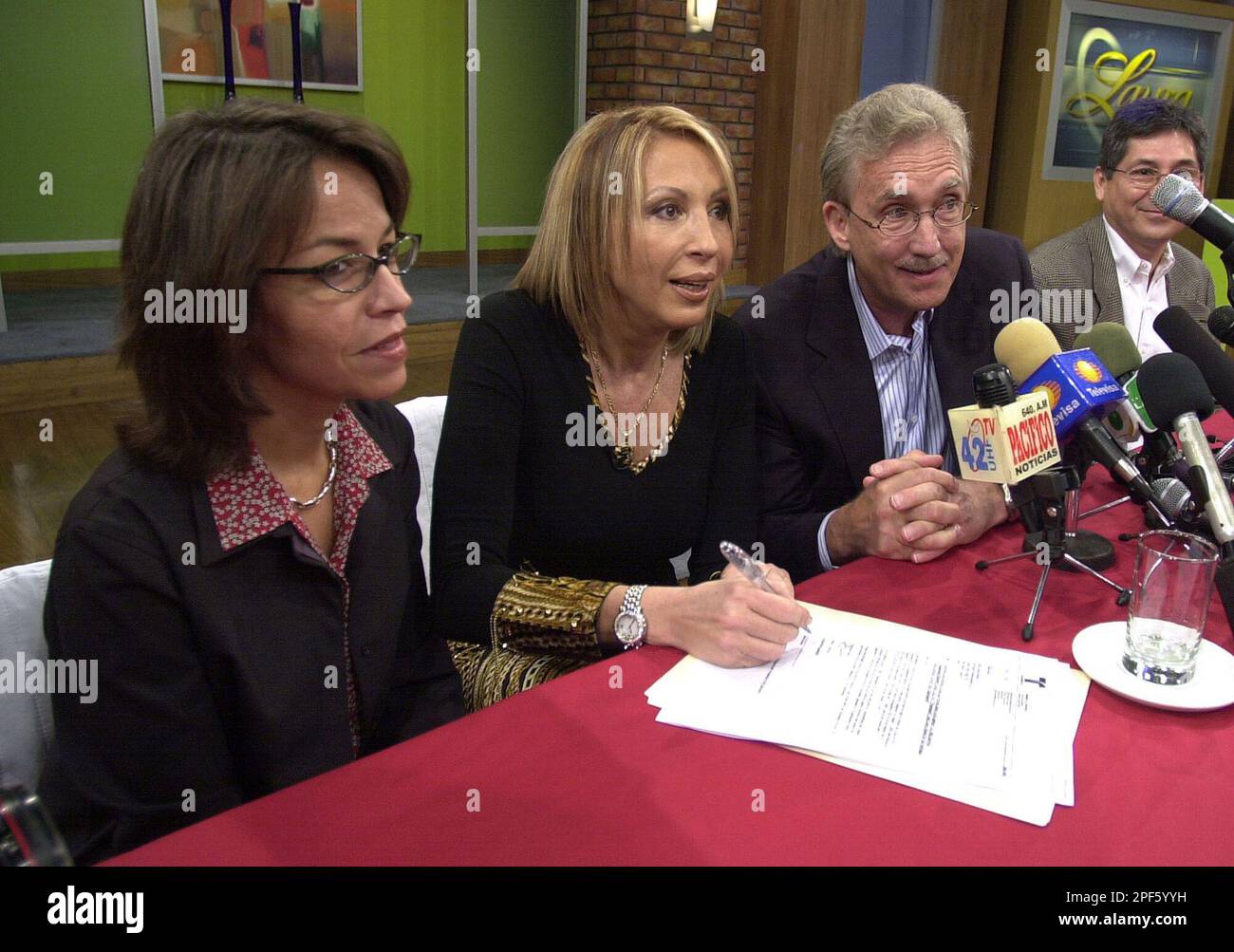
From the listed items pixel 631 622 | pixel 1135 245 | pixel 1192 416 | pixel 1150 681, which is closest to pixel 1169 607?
pixel 1150 681

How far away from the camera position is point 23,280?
529 cm

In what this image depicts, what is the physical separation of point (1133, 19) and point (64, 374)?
7.23 meters

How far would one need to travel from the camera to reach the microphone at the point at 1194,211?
48.6 inches

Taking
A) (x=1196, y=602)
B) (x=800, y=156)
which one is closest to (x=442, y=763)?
(x=1196, y=602)

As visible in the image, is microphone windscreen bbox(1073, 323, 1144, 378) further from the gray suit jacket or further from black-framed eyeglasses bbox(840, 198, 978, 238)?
the gray suit jacket

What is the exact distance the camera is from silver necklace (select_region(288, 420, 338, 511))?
3.97 ft

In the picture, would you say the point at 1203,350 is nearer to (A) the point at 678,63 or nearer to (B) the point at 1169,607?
(B) the point at 1169,607

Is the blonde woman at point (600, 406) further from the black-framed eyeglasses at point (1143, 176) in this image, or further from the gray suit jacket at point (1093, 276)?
the black-framed eyeglasses at point (1143, 176)

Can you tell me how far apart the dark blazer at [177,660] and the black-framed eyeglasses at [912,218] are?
122cm

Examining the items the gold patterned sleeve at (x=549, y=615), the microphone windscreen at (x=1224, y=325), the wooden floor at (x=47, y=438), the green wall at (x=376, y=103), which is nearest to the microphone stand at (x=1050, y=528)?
the microphone windscreen at (x=1224, y=325)

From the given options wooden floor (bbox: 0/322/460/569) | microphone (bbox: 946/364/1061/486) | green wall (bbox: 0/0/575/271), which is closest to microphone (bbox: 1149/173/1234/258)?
microphone (bbox: 946/364/1061/486)

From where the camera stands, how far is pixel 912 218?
1801 mm

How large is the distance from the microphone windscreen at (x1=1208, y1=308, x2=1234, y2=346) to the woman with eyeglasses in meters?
1.11

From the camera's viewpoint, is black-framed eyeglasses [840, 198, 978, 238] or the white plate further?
black-framed eyeglasses [840, 198, 978, 238]
